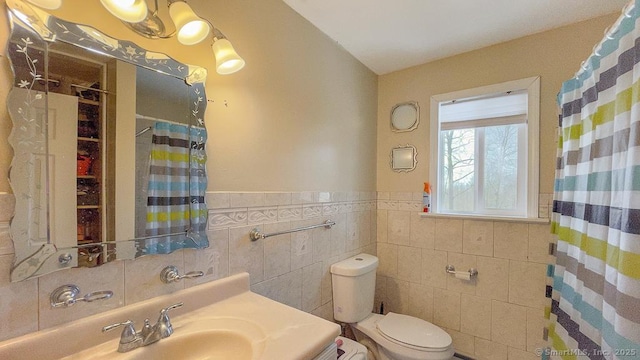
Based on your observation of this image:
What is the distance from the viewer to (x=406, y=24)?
1.68 meters

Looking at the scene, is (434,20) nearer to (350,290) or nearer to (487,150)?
→ (487,150)

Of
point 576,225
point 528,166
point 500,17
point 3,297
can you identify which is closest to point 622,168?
point 576,225

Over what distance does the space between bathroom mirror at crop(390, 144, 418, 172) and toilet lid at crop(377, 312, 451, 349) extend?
1.14 metres

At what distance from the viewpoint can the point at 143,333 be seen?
2.69 feet

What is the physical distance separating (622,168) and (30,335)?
172 centimetres

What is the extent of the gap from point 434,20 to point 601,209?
1323mm

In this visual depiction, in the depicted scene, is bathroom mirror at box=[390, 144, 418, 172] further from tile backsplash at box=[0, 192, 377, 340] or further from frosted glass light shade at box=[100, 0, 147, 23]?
Result: frosted glass light shade at box=[100, 0, 147, 23]

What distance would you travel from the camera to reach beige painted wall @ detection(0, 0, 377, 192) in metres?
1.09

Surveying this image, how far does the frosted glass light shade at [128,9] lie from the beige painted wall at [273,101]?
0.17 ft

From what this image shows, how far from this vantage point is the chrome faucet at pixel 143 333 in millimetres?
789

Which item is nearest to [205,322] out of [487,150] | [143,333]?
[143,333]

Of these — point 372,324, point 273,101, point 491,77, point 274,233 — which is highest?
point 491,77

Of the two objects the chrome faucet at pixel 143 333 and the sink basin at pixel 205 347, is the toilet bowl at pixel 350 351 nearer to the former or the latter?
the sink basin at pixel 205 347

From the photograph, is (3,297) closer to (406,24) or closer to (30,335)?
(30,335)
